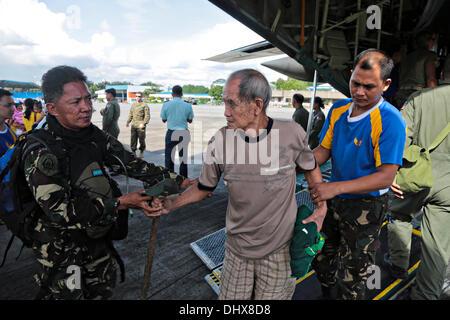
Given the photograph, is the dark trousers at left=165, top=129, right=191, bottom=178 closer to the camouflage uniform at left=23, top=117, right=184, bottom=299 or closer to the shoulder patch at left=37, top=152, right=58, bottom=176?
the camouflage uniform at left=23, top=117, right=184, bottom=299

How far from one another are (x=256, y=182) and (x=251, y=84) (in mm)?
578

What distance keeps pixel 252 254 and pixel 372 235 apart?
100 cm

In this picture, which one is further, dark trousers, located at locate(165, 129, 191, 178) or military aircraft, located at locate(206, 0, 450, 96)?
dark trousers, located at locate(165, 129, 191, 178)

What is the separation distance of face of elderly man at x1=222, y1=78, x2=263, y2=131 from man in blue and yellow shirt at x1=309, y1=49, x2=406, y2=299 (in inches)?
27.3

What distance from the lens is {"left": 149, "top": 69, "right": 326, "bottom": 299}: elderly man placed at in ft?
5.05

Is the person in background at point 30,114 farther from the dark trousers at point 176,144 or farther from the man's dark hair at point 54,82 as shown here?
the man's dark hair at point 54,82

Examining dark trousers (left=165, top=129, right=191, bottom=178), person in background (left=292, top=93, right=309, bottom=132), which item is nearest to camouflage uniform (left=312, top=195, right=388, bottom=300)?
dark trousers (left=165, top=129, right=191, bottom=178)

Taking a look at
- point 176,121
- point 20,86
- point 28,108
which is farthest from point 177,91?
point 20,86

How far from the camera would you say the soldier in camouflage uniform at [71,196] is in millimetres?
1461

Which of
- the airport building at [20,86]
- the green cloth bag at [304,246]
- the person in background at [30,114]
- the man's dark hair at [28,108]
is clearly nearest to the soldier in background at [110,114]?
the person in background at [30,114]

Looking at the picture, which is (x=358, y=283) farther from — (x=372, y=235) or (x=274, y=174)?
(x=274, y=174)

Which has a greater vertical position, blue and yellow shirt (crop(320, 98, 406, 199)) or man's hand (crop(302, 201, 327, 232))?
blue and yellow shirt (crop(320, 98, 406, 199))

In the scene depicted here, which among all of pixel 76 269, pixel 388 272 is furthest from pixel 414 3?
pixel 76 269

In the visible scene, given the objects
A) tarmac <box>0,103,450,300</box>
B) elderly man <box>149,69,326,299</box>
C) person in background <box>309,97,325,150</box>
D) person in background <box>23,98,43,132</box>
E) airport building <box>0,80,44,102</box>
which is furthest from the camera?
airport building <box>0,80,44,102</box>
